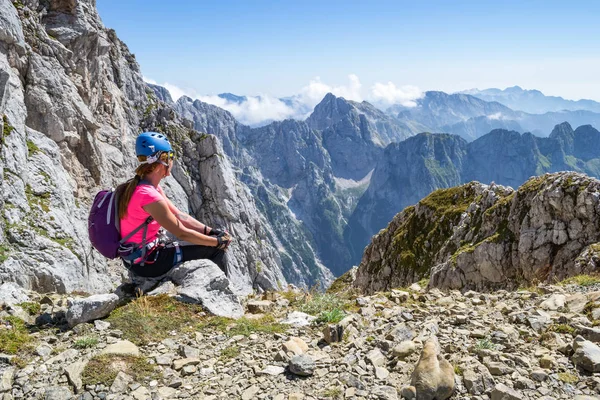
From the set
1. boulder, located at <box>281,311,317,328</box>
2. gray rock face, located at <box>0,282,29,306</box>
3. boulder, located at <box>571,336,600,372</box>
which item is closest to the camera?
boulder, located at <box>571,336,600,372</box>

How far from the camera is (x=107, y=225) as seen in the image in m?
8.60

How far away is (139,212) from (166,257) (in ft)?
6.55

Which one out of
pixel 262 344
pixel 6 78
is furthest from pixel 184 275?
pixel 6 78

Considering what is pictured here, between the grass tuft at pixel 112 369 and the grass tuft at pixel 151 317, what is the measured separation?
78cm

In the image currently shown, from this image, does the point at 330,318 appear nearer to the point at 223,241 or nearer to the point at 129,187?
the point at 223,241

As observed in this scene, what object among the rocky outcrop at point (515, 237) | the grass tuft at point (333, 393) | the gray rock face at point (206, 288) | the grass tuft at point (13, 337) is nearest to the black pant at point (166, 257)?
the gray rock face at point (206, 288)

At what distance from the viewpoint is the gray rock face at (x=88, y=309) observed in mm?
8148

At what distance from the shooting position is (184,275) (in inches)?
395

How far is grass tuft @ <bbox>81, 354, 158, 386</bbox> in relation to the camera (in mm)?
6137

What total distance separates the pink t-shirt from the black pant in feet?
2.76

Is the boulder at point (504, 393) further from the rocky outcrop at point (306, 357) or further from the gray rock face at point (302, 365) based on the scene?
the gray rock face at point (302, 365)

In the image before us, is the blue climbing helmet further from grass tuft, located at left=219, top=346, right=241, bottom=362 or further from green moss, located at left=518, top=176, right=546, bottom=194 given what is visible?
green moss, located at left=518, top=176, right=546, bottom=194

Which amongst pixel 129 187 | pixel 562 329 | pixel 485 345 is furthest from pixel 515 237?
pixel 129 187

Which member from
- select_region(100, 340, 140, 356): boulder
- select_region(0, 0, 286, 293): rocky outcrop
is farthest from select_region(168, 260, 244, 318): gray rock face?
select_region(0, 0, 286, 293): rocky outcrop
